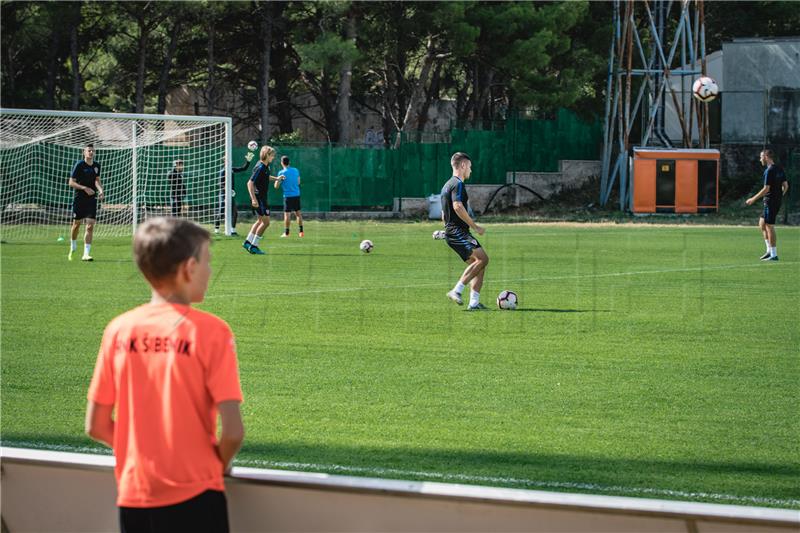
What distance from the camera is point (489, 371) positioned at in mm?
10336

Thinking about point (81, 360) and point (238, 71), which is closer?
point (81, 360)

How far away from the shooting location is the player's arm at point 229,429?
3.62 m

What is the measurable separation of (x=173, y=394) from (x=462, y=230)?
38.1ft

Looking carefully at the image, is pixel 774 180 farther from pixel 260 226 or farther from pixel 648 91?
pixel 648 91

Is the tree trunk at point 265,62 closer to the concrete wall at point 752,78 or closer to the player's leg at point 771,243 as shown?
the concrete wall at point 752,78

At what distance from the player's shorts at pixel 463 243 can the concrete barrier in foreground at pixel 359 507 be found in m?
11.2

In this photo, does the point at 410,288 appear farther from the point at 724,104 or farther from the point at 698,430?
the point at 724,104

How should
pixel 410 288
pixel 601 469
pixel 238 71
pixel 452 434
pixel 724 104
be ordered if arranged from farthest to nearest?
pixel 238 71 → pixel 724 104 → pixel 410 288 → pixel 452 434 → pixel 601 469

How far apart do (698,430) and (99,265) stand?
1518 cm

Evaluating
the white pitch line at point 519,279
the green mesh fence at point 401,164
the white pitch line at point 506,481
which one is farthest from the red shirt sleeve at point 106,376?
the green mesh fence at point 401,164

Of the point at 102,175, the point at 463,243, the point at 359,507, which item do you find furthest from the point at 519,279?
the point at 102,175

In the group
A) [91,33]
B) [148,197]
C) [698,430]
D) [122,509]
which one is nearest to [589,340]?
[698,430]

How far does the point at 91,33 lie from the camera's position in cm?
4650

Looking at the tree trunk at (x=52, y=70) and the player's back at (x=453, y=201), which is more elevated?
the tree trunk at (x=52, y=70)
